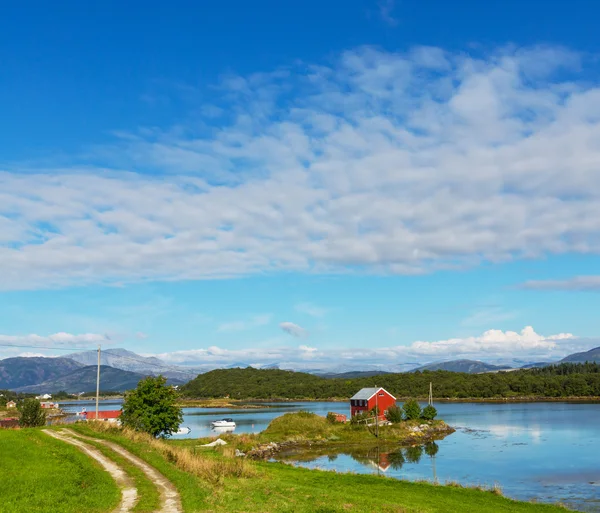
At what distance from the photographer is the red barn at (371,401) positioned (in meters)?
92.3

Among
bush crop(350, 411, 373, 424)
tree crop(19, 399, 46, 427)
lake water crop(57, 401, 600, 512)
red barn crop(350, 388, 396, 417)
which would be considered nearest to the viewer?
lake water crop(57, 401, 600, 512)

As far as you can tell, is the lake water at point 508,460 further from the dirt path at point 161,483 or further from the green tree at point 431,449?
the dirt path at point 161,483

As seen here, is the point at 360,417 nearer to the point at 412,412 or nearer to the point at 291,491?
the point at 412,412

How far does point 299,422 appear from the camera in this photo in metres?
81.9

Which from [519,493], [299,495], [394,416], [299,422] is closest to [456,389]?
[394,416]

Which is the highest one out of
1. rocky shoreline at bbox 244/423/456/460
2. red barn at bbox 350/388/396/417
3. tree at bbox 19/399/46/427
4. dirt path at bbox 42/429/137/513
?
dirt path at bbox 42/429/137/513

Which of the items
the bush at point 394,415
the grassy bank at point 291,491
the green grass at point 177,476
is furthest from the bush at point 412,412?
the green grass at point 177,476

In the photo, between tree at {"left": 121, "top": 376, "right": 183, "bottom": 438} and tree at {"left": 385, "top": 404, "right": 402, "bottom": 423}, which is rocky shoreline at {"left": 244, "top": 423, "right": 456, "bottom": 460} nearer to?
tree at {"left": 385, "top": 404, "right": 402, "bottom": 423}

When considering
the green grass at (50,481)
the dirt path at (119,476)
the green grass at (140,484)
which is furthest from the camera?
the dirt path at (119,476)

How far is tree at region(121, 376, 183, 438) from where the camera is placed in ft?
169

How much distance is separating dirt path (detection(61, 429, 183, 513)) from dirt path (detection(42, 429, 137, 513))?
1.07 m

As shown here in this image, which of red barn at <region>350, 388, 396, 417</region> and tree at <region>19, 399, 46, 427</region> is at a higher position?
tree at <region>19, 399, 46, 427</region>

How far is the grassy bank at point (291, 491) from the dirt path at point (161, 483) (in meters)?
0.32

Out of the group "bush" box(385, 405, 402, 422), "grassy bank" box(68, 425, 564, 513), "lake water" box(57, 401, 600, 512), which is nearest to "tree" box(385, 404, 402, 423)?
"bush" box(385, 405, 402, 422)
